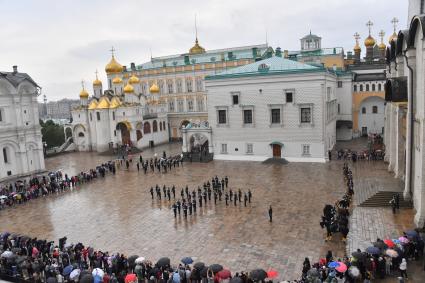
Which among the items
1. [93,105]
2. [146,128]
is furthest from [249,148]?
[93,105]

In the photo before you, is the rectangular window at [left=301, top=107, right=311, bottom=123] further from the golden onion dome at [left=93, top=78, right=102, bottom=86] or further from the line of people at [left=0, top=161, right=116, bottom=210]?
the golden onion dome at [left=93, top=78, right=102, bottom=86]

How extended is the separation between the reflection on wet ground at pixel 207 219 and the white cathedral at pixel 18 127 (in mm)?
8861

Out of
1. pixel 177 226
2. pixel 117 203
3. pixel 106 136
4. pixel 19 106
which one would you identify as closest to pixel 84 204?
pixel 117 203

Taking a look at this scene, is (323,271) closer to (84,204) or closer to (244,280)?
(244,280)

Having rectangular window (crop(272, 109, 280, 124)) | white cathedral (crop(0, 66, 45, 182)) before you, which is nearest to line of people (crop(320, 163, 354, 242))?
rectangular window (crop(272, 109, 280, 124))

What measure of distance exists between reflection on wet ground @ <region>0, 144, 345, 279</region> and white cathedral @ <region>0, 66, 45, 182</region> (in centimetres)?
886

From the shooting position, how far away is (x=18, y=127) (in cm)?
3312

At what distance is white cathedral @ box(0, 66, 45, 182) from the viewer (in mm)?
32406

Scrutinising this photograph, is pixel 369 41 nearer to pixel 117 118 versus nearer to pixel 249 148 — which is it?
pixel 249 148

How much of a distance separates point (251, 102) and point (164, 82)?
22793 millimetres

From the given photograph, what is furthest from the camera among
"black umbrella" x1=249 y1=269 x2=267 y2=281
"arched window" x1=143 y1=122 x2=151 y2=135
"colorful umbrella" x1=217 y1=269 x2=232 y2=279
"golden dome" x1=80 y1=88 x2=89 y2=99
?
"golden dome" x1=80 y1=88 x2=89 y2=99

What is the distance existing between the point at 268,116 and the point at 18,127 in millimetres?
22323

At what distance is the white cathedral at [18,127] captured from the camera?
3241cm

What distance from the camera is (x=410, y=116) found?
61.2 feet
